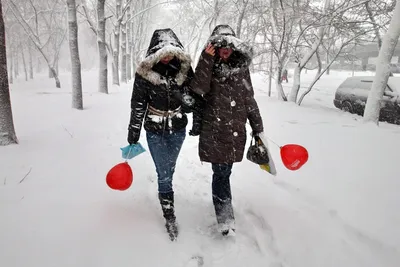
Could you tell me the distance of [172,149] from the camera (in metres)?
2.68

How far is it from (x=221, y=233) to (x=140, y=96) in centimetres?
164

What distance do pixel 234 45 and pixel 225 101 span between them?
0.51m

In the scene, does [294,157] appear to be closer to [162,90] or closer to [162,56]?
[162,90]

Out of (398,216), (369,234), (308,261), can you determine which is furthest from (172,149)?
(398,216)

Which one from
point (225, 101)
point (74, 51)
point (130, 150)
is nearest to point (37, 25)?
point (74, 51)

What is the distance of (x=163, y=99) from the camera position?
253 centimetres

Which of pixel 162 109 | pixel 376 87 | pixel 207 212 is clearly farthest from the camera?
pixel 376 87

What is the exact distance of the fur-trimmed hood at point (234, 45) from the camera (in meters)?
2.40

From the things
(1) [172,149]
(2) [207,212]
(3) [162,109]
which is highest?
(3) [162,109]

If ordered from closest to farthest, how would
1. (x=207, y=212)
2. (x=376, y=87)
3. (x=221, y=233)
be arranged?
(x=221, y=233) → (x=207, y=212) → (x=376, y=87)

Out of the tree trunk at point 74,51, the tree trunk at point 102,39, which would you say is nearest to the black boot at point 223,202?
the tree trunk at point 74,51

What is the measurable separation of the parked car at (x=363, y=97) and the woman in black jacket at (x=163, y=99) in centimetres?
929

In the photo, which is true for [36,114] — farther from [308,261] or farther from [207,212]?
[308,261]

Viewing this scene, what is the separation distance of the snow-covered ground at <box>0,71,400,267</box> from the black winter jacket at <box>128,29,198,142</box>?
105 centimetres
